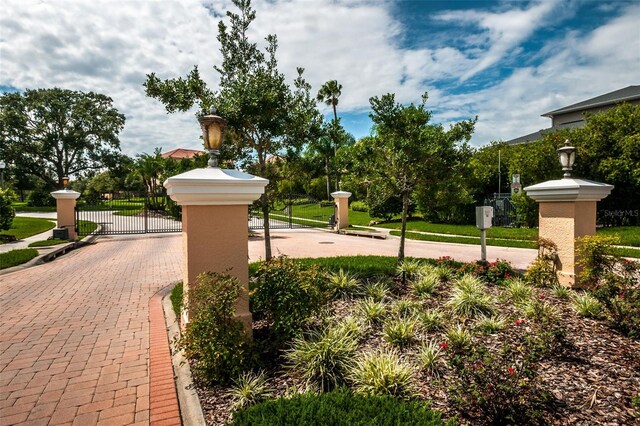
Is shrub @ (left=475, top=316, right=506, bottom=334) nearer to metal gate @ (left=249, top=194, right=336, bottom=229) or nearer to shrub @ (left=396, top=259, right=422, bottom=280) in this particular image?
shrub @ (left=396, top=259, right=422, bottom=280)

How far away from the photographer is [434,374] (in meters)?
3.55

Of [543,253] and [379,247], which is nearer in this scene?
[543,253]

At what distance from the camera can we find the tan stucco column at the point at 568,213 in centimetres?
633

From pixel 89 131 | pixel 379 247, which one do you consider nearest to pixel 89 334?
pixel 379 247

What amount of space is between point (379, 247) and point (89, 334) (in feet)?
35.1

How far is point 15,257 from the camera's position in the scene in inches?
414

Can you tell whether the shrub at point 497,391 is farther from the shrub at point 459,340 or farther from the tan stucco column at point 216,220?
the tan stucco column at point 216,220

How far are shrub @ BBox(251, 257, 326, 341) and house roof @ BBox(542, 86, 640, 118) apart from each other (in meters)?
35.4

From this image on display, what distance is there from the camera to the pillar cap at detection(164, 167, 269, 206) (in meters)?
3.85

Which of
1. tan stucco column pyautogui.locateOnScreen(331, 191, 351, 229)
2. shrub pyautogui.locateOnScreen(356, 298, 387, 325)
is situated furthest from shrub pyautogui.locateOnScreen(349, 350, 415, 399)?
tan stucco column pyautogui.locateOnScreen(331, 191, 351, 229)

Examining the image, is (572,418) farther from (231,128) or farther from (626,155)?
(626,155)

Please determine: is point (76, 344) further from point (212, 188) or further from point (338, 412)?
point (338, 412)

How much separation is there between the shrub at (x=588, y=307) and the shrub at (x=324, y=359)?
3.40 metres

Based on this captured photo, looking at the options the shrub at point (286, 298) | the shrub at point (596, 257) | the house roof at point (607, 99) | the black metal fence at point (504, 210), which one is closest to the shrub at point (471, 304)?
the shrub at point (596, 257)
